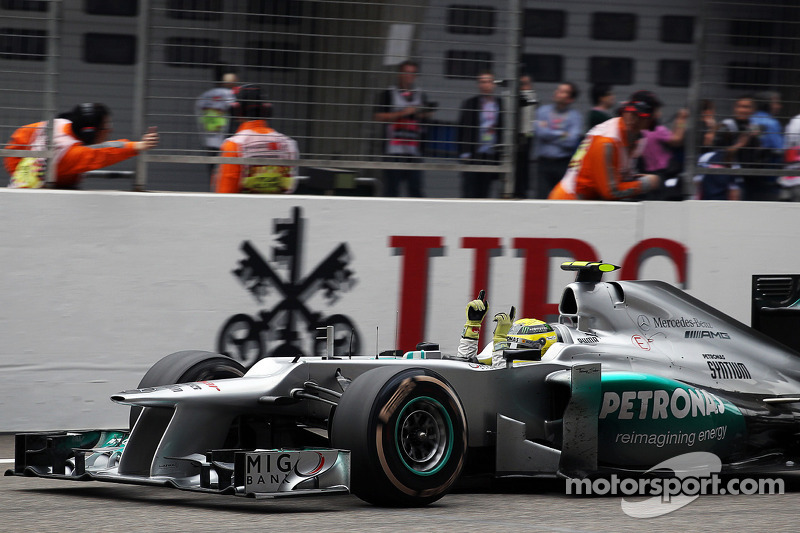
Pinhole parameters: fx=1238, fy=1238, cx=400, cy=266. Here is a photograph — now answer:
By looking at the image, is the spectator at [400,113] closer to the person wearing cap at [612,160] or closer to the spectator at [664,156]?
the person wearing cap at [612,160]

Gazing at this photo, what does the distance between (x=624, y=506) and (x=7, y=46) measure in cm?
503

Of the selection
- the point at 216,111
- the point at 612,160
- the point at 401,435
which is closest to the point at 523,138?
the point at 612,160

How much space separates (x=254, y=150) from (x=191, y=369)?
8.76 ft

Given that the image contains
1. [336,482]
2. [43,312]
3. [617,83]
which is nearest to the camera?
[336,482]

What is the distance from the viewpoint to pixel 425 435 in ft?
18.6

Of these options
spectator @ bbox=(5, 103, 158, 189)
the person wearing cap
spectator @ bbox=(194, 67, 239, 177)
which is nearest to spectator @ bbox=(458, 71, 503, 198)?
the person wearing cap

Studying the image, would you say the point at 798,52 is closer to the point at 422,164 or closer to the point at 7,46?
the point at 422,164

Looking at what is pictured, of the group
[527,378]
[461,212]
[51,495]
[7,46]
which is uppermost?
[7,46]

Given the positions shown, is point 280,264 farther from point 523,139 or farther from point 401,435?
point 401,435

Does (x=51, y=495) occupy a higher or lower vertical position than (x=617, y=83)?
lower

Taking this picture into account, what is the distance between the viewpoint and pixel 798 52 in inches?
389

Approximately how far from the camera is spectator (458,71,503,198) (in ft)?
30.3

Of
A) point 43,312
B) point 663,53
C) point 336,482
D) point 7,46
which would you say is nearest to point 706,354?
→ point 336,482

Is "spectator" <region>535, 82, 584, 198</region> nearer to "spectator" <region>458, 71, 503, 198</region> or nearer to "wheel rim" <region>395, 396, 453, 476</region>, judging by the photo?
"spectator" <region>458, 71, 503, 198</region>
